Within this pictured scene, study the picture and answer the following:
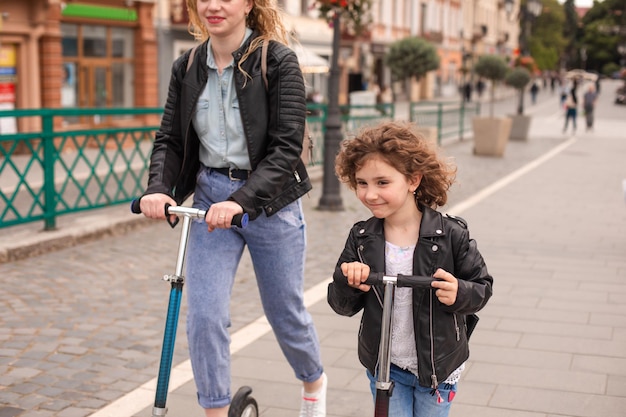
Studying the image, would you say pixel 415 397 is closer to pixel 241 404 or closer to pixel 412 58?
pixel 241 404

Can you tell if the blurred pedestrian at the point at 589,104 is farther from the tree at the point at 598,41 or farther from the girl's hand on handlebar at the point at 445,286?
the tree at the point at 598,41

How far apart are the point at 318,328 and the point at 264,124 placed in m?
2.56

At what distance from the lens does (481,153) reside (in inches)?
782

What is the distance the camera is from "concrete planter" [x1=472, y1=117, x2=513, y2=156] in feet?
63.5

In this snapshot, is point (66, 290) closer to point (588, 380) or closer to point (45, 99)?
point (588, 380)

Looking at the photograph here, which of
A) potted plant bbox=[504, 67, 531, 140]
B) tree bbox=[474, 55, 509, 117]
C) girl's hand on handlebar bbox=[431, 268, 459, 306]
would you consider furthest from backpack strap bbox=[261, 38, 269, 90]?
tree bbox=[474, 55, 509, 117]

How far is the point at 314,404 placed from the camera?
3836 mm

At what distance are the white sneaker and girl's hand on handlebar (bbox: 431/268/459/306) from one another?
136 cm

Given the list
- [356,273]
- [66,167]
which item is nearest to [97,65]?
[66,167]

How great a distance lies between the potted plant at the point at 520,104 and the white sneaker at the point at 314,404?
21882 mm

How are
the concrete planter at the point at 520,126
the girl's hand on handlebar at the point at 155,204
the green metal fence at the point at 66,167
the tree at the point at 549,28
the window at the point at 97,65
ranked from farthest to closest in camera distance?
the tree at the point at 549,28 → the concrete planter at the point at 520,126 → the window at the point at 97,65 → the green metal fence at the point at 66,167 → the girl's hand on handlebar at the point at 155,204

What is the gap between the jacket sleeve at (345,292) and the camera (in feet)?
8.92

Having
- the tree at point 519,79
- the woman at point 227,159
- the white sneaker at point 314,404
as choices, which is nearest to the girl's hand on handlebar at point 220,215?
the woman at point 227,159

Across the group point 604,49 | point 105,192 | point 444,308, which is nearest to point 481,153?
point 105,192
